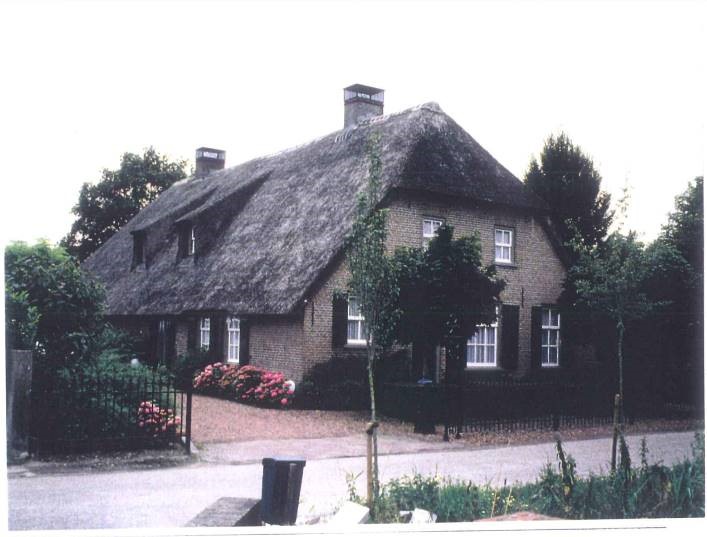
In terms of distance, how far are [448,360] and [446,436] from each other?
2.00 meters

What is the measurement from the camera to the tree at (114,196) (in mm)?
10891

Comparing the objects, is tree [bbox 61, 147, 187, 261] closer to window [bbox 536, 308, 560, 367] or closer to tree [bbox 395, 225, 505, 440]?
tree [bbox 395, 225, 505, 440]

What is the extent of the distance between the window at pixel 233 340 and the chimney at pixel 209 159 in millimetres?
9726

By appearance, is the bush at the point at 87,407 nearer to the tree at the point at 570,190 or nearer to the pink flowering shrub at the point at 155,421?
the pink flowering shrub at the point at 155,421

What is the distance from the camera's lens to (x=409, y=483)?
6.57 meters

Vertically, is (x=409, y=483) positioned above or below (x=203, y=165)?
below

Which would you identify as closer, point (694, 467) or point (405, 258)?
point (694, 467)

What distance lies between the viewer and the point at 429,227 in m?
13.5

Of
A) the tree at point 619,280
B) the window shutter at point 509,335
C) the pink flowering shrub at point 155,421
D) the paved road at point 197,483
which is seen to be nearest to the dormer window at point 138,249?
the window shutter at point 509,335

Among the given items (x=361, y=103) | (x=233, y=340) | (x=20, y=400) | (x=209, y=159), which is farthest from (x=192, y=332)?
(x=209, y=159)

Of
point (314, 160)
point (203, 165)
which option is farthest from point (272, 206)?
point (203, 165)

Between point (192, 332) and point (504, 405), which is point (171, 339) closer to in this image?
point (192, 332)

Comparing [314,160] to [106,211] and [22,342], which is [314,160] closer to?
[106,211]

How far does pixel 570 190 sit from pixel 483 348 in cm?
415
